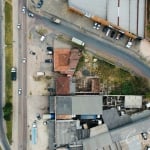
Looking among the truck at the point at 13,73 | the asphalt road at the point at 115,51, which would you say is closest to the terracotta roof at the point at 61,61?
the asphalt road at the point at 115,51

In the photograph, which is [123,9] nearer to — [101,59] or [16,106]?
[101,59]

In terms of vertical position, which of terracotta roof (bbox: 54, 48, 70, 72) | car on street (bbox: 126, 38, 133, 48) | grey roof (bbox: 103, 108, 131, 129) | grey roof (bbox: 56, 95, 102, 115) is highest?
car on street (bbox: 126, 38, 133, 48)

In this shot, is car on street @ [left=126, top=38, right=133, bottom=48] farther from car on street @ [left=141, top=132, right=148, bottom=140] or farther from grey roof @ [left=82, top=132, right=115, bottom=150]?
grey roof @ [left=82, top=132, right=115, bottom=150]

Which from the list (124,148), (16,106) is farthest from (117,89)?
(16,106)

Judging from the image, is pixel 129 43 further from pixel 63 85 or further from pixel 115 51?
pixel 63 85

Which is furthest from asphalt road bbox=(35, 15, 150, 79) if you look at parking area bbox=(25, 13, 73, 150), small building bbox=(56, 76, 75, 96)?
small building bbox=(56, 76, 75, 96)
